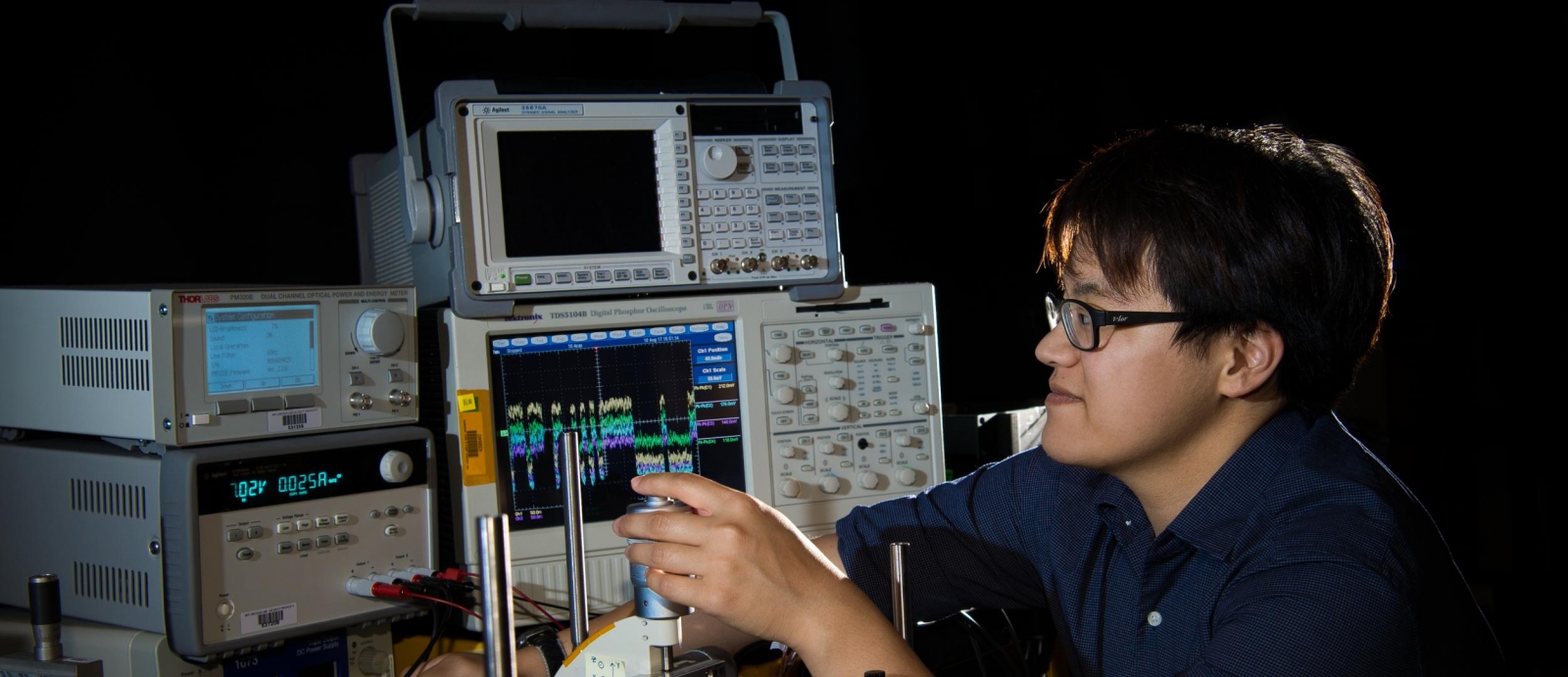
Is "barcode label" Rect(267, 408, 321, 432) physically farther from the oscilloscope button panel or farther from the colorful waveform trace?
the oscilloscope button panel

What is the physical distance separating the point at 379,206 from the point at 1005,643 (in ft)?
4.36

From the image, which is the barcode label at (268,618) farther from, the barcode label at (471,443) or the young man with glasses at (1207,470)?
the young man with glasses at (1207,470)

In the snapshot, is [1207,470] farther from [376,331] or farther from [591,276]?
[376,331]

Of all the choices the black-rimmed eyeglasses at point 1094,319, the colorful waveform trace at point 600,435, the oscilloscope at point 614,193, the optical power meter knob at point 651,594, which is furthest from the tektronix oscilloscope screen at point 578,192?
the optical power meter knob at point 651,594

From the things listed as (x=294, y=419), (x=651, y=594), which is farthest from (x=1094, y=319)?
(x=294, y=419)

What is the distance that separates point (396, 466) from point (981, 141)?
5.96 ft

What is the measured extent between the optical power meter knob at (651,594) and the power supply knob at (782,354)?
92 centimetres

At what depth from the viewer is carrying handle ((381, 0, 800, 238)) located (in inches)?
73.8

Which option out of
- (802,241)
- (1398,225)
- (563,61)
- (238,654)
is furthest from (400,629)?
(1398,225)

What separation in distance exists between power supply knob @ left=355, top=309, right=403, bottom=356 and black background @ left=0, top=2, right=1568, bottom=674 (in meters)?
0.48

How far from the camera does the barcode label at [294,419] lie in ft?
5.16

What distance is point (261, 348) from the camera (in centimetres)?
156

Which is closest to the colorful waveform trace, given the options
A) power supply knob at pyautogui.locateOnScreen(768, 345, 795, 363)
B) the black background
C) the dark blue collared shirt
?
power supply knob at pyautogui.locateOnScreen(768, 345, 795, 363)

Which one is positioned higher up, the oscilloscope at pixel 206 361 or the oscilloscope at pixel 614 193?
the oscilloscope at pixel 614 193
